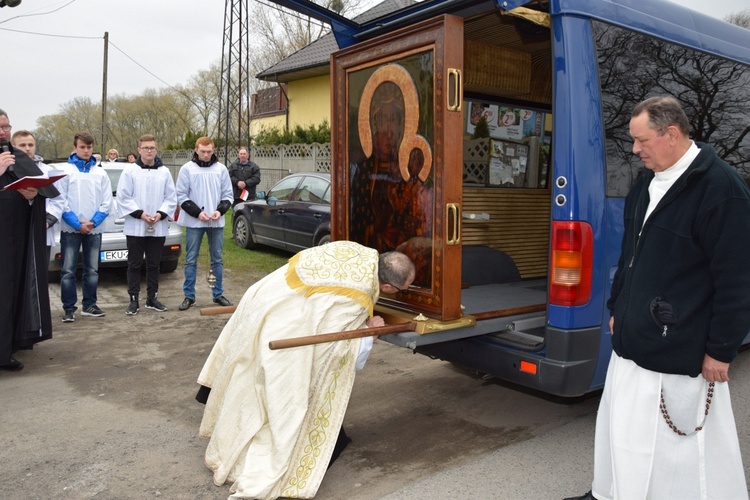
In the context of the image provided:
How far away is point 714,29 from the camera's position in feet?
13.8

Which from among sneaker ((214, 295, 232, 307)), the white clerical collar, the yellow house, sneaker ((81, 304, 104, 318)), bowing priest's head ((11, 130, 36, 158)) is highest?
the yellow house

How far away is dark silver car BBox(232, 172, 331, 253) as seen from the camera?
363 inches

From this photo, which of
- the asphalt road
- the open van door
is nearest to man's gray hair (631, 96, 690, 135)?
the open van door

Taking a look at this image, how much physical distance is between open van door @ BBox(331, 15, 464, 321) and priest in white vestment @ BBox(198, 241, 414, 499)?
0.56m

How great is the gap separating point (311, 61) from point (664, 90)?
77.9 ft

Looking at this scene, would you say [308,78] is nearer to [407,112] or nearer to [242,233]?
[242,233]

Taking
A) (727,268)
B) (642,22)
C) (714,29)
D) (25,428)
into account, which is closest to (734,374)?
(714,29)

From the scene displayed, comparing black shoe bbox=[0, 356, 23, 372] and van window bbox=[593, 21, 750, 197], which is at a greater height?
van window bbox=[593, 21, 750, 197]

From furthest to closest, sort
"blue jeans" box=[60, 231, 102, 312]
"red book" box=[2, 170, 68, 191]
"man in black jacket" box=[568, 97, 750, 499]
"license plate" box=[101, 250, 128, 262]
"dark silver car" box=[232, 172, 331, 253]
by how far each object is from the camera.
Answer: "dark silver car" box=[232, 172, 331, 253] → "license plate" box=[101, 250, 128, 262] → "blue jeans" box=[60, 231, 102, 312] → "red book" box=[2, 170, 68, 191] → "man in black jacket" box=[568, 97, 750, 499]

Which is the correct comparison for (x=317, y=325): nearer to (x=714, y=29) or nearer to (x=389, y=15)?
(x=389, y=15)

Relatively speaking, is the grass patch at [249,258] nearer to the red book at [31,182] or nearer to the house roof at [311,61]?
the red book at [31,182]

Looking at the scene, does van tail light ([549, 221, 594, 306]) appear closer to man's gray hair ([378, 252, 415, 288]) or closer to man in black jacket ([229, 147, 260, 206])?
man's gray hair ([378, 252, 415, 288])

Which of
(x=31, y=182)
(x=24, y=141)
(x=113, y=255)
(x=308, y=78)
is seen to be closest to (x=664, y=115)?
(x=31, y=182)

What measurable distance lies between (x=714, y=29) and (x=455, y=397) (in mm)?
3154
